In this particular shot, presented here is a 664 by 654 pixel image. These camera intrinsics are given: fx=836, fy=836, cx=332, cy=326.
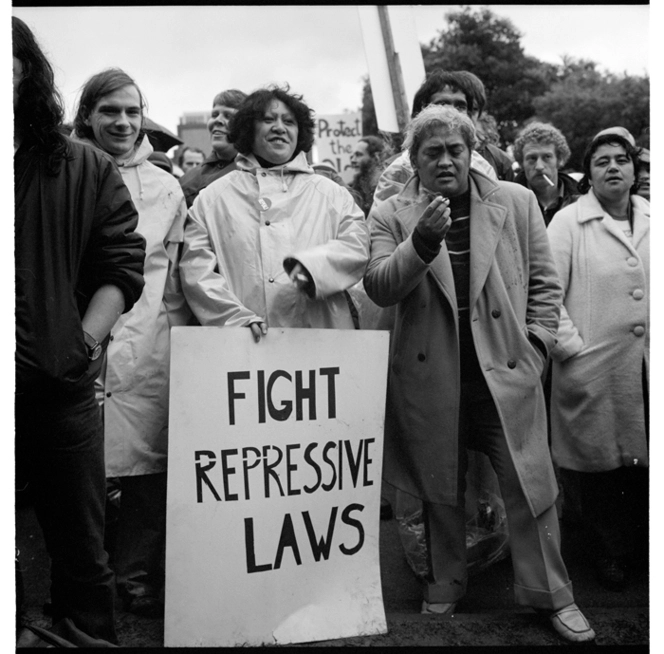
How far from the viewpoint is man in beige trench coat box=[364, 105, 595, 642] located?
3348 millimetres

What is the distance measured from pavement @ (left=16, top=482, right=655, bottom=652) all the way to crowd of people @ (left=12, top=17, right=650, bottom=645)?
0.08m

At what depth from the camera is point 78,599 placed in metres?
2.83

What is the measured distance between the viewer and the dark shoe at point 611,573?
147 inches

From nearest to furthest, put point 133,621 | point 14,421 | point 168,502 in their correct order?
1. point 14,421
2. point 168,502
3. point 133,621

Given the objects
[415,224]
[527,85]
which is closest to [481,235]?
[415,224]

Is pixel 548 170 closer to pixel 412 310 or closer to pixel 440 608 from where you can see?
pixel 412 310

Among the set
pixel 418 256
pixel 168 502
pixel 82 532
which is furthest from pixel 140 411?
pixel 418 256

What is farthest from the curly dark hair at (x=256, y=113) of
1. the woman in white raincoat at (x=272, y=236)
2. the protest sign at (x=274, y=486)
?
the protest sign at (x=274, y=486)

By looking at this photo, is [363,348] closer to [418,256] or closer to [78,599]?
[418,256]

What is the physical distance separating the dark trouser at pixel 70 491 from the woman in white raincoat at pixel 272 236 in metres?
0.76

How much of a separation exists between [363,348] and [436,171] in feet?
2.58

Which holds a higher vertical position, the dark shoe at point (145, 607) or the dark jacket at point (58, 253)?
the dark jacket at point (58, 253)

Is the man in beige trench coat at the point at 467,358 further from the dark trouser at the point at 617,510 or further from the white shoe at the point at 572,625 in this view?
the dark trouser at the point at 617,510

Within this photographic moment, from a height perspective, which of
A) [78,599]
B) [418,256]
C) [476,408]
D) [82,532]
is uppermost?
[418,256]
